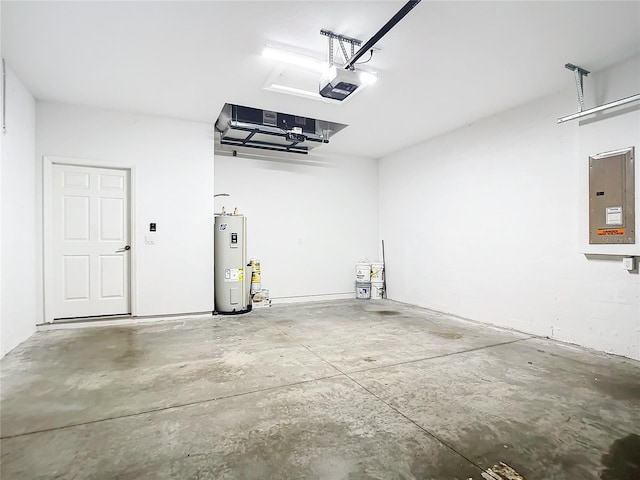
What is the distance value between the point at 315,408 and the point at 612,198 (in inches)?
142

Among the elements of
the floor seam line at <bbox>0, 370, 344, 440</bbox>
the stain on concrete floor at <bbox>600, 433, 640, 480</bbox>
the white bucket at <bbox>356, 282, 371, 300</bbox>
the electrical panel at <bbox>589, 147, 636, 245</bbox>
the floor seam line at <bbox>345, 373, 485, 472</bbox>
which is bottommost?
the stain on concrete floor at <bbox>600, 433, 640, 480</bbox>

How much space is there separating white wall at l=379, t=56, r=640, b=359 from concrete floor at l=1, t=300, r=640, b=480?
513mm

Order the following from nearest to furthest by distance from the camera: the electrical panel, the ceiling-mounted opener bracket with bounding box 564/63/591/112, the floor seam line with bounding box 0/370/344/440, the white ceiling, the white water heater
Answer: the floor seam line with bounding box 0/370/344/440 < the white ceiling < the electrical panel < the ceiling-mounted opener bracket with bounding box 564/63/591/112 < the white water heater

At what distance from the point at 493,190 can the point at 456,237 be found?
0.96 metres

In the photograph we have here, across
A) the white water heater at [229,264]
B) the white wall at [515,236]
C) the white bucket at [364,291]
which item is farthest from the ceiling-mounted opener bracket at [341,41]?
the white bucket at [364,291]

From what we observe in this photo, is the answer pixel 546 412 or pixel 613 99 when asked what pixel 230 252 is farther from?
pixel 613 99

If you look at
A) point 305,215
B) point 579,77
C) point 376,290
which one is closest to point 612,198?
point 579,77

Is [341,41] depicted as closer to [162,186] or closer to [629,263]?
[162,186]

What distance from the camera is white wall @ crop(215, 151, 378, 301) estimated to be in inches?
241

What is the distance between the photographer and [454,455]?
1.81 metres

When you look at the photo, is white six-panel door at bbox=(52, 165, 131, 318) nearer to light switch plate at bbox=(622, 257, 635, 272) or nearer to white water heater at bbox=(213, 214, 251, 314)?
white water heater at bbox=(213, 214, 251, 314)

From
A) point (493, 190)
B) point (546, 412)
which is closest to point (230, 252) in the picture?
point (493, 190)

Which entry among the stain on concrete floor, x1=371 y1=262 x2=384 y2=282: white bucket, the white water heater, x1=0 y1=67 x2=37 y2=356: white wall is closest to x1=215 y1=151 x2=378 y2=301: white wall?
x1=371 y1=262 x2=384 y2=282: white bucket

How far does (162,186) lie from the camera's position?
495 centimetres
